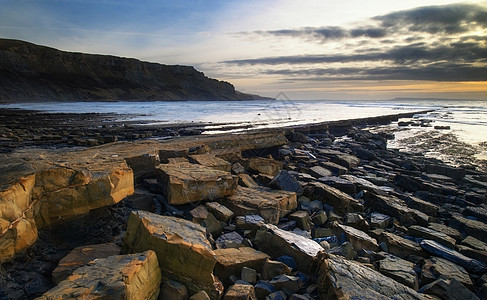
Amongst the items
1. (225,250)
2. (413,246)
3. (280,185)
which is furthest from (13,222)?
(413,246)

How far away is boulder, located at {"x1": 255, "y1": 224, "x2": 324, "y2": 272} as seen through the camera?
303 cm

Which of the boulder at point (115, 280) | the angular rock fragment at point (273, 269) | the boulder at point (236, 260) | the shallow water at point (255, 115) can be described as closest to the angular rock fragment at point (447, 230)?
the angular rock fragment at point (273, 269)

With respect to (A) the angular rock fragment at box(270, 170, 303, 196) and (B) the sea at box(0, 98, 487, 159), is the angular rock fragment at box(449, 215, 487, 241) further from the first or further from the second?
(B) the sea at box(0, 98, 487, 159)

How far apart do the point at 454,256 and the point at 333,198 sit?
1.97 m

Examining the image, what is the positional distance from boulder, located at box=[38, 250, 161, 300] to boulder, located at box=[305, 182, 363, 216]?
3.75m

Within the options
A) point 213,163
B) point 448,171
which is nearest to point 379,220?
point 213,163

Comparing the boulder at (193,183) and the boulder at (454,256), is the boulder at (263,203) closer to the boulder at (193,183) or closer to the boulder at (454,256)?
the boulder at (193,183)

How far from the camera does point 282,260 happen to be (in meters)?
3.13

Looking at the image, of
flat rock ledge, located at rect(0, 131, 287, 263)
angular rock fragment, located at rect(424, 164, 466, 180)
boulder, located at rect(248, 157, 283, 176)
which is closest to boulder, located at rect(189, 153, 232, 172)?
flat rock ledge, located at rect(0, 131, 287, 263)

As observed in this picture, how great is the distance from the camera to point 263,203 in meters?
4.37

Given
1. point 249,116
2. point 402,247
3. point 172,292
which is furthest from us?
point 249,116

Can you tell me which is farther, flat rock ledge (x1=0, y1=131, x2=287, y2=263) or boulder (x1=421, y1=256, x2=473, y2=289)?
boulder (x1=421, y1=256, x2=473, y2=289)

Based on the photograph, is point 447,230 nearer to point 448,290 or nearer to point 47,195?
point 448,290

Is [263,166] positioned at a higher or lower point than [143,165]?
lower
